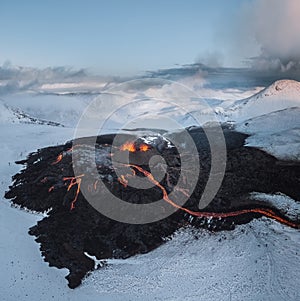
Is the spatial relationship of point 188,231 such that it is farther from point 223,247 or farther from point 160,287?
point 160,287

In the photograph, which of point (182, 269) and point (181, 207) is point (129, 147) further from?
point (182, 269)

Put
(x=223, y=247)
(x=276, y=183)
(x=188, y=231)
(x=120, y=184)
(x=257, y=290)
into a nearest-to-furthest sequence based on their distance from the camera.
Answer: (x=257, y=290)
(x=223, y=247)
(x=188, y=231)
(x=120, y=184)
(x=276, y=183)

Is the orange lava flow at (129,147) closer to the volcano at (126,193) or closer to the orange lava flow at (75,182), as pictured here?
the volcano at (126,193)

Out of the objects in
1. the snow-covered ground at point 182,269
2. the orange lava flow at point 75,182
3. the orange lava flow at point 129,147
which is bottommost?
the snow-covered ground at point 182,269

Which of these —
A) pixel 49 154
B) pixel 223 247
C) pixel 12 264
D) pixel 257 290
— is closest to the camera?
pixel 257 290

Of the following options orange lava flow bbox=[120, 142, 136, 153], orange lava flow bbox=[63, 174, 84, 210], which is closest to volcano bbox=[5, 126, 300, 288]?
orange lava flow bbox=[63, 174, 84, 210]

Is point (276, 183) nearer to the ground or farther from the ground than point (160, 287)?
farther from the ground

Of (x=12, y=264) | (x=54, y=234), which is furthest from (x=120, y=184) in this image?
(x=12, y=264)

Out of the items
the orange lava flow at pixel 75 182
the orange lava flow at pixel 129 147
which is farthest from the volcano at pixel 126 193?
the orange lava flow at pixel 129 147

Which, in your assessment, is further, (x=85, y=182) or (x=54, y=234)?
(x=85, y=182)
